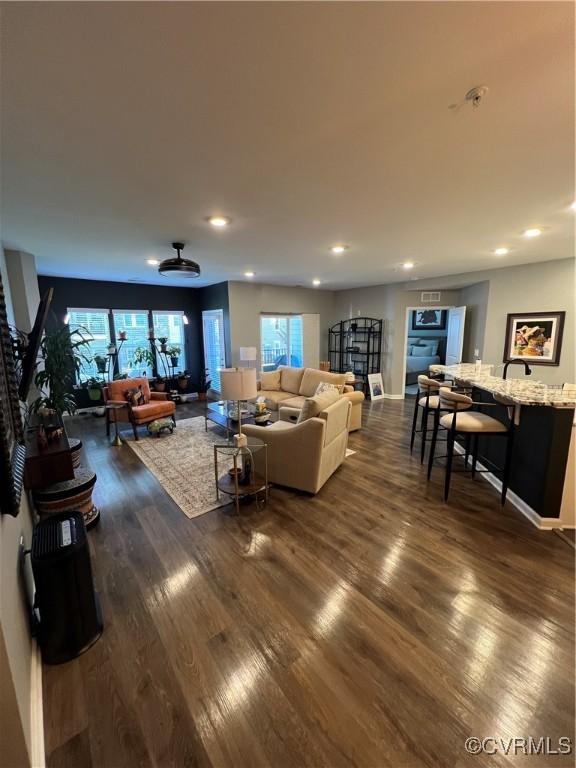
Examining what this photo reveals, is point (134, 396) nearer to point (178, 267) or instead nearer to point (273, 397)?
point (273, 397)

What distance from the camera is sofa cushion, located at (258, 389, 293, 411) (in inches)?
221

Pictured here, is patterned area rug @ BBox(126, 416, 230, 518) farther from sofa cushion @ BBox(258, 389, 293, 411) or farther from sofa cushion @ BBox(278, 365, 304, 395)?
sofa cushion @ BBox(278, 365, 304, 395)

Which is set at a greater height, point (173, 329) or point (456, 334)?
point (173, 329)

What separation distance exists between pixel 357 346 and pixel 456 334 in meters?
2.34

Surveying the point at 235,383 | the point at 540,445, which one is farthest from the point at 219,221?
the point at 540,445

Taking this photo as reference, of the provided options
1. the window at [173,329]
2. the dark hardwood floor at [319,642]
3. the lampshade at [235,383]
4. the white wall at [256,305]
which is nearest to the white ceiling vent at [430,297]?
the white wall at [256,305]

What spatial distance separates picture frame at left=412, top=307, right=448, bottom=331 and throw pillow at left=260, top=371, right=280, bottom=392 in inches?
214

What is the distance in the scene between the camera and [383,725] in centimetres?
133

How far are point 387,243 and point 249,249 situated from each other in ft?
5.56

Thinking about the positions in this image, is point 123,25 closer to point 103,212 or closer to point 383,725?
point 103,212

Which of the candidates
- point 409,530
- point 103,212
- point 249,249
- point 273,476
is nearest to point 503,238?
point 249,249

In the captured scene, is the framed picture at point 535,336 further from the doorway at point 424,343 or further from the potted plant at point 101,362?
the potted plant at point 101,362

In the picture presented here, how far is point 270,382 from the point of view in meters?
6.21

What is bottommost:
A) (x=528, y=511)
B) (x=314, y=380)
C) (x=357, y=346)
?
(x=528, y=511)
